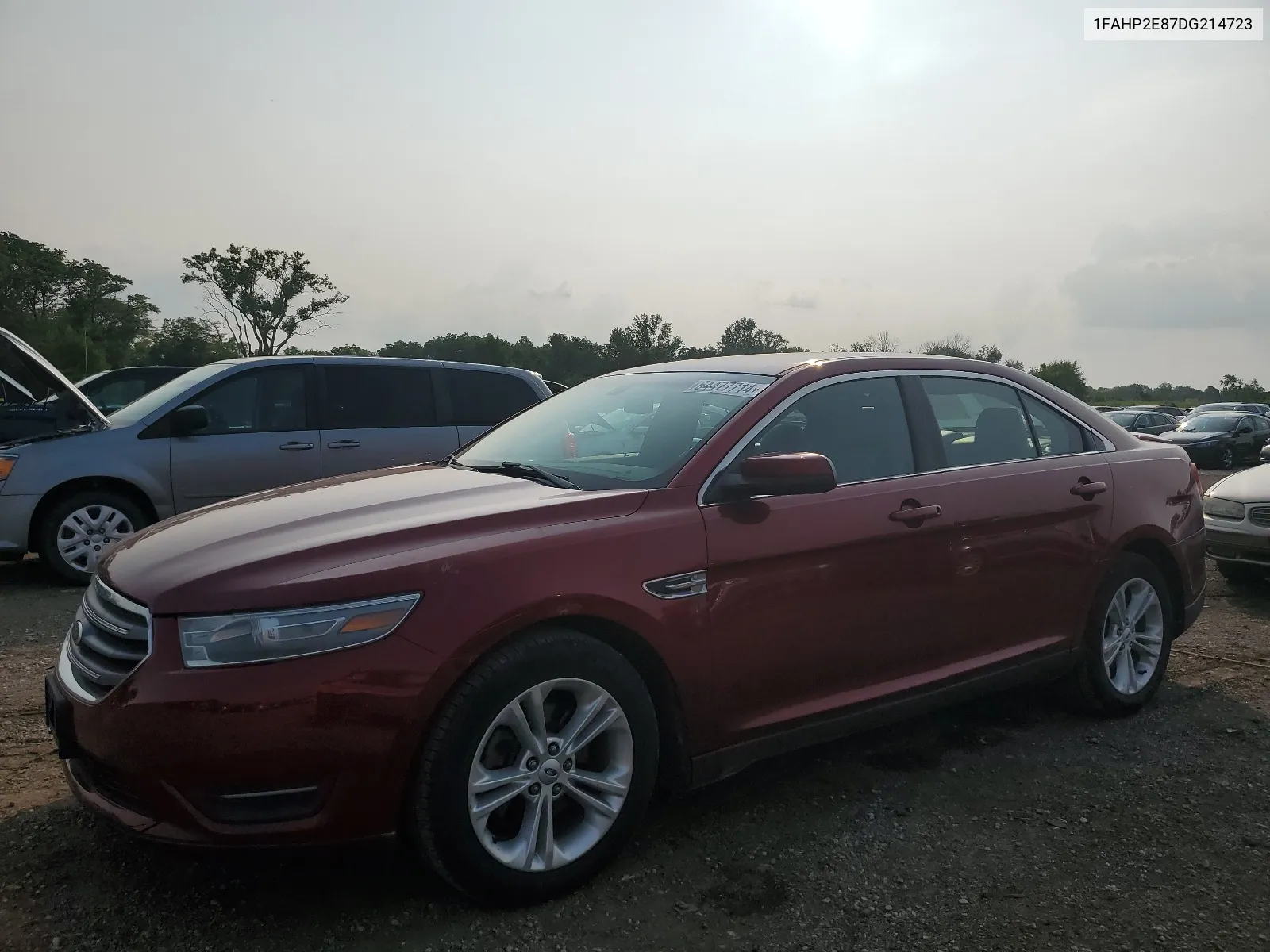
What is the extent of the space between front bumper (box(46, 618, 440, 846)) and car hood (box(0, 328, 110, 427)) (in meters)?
5.33

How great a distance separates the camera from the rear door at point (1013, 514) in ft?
12.1

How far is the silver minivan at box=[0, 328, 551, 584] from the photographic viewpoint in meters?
6.78

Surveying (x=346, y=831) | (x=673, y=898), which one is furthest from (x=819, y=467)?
(x=346, y=831)

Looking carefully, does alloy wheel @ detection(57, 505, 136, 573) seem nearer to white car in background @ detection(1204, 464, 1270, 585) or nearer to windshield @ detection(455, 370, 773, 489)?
windshield @ detection(455, 370, 773, 489)

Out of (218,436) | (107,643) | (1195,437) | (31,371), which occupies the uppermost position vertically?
(31,371)

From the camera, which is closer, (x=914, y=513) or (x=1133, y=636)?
(x=914, y=513)

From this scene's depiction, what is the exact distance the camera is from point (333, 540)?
2.64m

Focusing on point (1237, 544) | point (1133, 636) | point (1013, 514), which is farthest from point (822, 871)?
point (1237, 544)

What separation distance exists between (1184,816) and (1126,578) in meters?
1.27

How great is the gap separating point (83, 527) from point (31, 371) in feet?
3.77

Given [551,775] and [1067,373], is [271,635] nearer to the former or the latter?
[551,775]

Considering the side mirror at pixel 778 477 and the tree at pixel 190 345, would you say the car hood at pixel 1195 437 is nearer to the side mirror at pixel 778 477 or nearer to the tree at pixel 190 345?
the side mirror at pixel 778 477

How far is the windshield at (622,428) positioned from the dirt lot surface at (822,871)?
1.20m

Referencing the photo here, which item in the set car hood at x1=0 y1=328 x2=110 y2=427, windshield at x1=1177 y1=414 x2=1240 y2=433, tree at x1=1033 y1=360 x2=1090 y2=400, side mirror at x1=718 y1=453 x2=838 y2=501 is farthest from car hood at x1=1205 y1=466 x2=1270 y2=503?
tree at x1=1033 y1=360 x2=1090 y2=400
